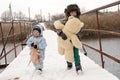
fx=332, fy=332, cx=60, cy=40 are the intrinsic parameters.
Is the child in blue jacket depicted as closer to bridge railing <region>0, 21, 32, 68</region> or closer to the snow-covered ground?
the snow-covered ground

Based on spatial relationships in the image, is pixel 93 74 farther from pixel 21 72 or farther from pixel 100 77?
pixel 21 72

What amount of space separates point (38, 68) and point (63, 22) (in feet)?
2.79

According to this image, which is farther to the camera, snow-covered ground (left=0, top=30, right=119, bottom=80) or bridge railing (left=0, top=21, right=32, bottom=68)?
bridge railing (left=0, top=21, right=32, bottom=68)

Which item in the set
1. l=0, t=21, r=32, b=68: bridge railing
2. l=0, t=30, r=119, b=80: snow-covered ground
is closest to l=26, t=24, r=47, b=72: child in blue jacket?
l=0, t=30, r=119, b=80: snow-covered ground

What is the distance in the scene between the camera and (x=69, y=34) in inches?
196

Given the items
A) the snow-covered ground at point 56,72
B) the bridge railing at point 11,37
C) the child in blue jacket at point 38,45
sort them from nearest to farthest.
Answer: the snow-covered ground at point 56,72 → the child in blue jacket at point 38,45 → the bridge railing at point 11,37

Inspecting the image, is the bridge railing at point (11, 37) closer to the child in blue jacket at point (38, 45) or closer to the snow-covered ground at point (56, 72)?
the snow-covered ground at point (56, 72)

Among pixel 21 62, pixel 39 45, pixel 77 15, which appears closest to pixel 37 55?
pixel 39 45

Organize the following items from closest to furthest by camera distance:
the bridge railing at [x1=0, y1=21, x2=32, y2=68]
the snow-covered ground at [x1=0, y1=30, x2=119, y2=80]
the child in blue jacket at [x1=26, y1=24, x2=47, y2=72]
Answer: the snow-covered ground at [x1=0, y1=30, x2=119, y2=80] → the child in blue jacket at [x1=26, y1=24, x2=47, y2=72] → the bridge railing at [x1=0, y1=21, x2=32, y2=68]

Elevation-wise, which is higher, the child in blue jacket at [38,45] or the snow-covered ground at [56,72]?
the child in blue jacket at [38,45]

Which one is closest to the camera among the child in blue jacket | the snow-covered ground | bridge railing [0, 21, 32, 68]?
the snow-covered ground

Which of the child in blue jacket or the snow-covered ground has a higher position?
the child in blue jacket

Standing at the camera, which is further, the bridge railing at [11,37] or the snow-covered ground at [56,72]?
the bridge railing at [11,37]

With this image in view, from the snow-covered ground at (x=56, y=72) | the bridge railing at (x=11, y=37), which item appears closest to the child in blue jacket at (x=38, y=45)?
the snow-covered ground at (x=56, y=72)
